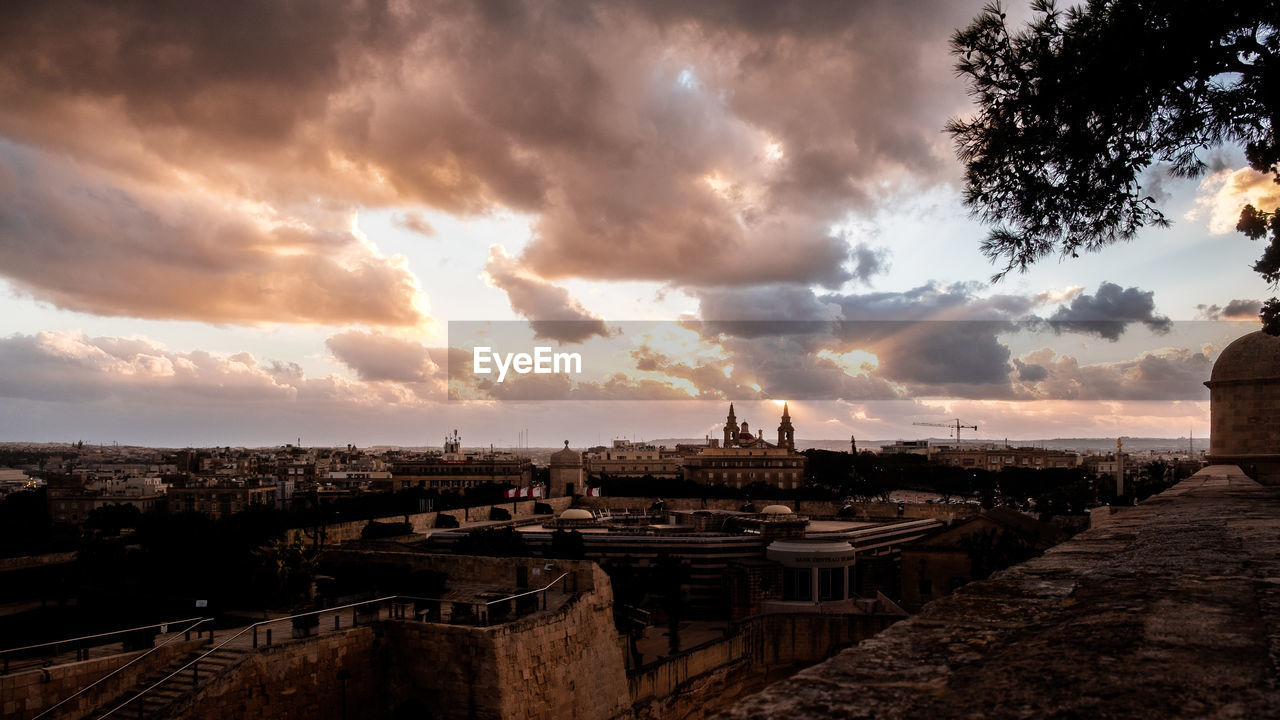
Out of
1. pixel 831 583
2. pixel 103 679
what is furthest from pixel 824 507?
pixel 103 679

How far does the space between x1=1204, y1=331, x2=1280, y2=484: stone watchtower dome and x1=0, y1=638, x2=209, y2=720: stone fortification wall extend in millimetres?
21322

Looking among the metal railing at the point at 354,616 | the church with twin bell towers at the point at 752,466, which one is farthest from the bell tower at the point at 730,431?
the metal railing at the point at 354,616

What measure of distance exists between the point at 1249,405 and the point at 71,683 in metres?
22.5

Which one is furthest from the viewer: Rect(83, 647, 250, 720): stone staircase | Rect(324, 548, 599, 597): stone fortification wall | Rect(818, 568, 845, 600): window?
Rect(818, 568, 845, 600): window

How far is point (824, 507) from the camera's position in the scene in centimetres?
5144

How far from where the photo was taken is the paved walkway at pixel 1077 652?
248 centimetres

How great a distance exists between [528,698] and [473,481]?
3562 inches

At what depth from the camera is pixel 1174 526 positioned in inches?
272

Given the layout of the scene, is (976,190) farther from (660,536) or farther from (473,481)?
(473,481)

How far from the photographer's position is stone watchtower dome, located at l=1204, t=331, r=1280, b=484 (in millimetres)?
17922

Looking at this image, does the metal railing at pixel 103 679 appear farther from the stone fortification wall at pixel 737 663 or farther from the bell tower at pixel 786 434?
the bell tower at pixel 786 434

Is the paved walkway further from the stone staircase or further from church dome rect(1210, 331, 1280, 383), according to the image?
church dome rect(1210, 331, 1280, 383)

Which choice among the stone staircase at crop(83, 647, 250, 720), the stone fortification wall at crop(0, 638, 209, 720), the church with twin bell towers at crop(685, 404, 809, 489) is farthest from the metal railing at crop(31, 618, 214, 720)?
the church with twin bell towers at crop(685, 404, 809, 489)

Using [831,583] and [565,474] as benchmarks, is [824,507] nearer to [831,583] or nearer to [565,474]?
[565,474]
